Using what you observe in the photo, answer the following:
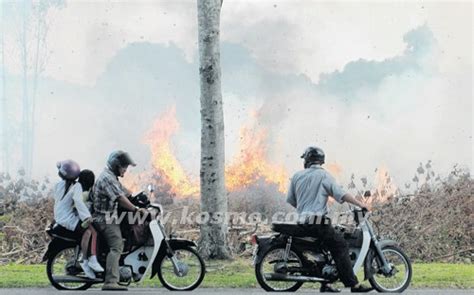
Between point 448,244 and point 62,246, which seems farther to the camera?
point 448,244

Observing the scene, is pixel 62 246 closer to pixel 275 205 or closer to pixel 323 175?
pixel 323 175

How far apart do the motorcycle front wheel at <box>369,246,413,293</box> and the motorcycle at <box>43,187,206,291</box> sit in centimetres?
223

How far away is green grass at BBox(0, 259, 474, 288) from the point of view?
34.7 feet

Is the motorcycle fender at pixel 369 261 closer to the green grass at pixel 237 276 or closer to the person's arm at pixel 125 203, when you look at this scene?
the green grass at pixel 237 276

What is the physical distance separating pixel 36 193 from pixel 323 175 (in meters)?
7.86

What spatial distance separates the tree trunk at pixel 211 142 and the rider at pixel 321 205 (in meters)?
3.06

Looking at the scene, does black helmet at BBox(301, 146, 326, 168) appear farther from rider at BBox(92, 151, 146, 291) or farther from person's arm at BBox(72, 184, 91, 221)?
person's arm at BBox(72, 184, 91, 221)

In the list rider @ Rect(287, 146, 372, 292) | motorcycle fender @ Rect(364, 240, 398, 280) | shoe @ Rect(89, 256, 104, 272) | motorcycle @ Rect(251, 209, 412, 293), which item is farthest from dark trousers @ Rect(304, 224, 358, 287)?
shoe @ Rect(89, 256, 104, 272)

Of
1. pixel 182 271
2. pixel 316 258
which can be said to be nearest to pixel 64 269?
pixel 182 271

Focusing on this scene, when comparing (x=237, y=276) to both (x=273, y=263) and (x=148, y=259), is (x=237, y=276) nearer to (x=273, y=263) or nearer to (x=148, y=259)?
(x=273, y=263)

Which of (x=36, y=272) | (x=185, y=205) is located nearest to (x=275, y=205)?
(x=185, y=205)

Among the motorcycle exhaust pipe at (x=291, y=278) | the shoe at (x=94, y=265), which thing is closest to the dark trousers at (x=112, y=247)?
the shoe at (x=94, y=265)

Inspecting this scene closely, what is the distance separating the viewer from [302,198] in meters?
9.57

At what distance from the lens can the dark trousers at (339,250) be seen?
9.35m
